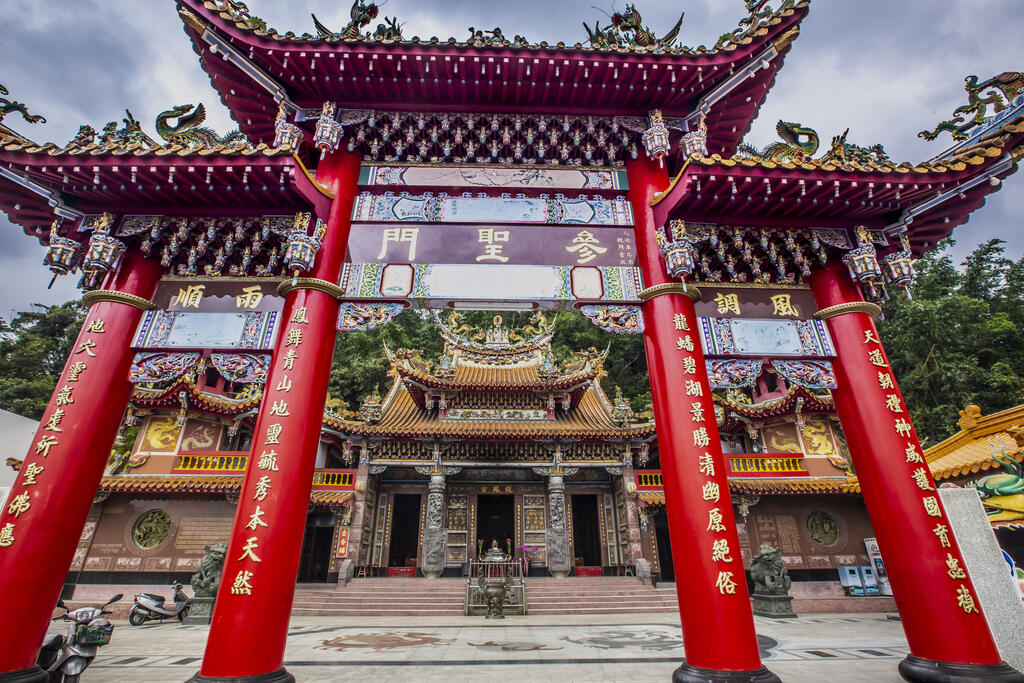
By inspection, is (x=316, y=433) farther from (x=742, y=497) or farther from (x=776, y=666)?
(x=742, y=497)

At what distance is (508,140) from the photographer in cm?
615

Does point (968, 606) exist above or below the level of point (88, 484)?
below

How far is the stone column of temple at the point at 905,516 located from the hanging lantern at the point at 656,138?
268cm

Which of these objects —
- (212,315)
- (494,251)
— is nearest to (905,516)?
→ (494,251)

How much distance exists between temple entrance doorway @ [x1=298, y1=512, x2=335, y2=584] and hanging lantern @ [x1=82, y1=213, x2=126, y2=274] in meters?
12.1

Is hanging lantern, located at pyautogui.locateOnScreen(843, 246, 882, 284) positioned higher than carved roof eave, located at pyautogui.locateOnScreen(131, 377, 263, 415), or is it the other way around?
carved roof eave, located at pyautogui.locateOnScreen(131, 377, 263, 415)

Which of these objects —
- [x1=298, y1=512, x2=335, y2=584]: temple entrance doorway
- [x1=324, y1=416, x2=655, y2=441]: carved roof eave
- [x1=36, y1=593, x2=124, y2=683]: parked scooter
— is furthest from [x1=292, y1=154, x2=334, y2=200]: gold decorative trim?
[x1=298, y1=512, x2=335, y2=584]: temple entrance doorway

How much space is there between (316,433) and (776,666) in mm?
6377

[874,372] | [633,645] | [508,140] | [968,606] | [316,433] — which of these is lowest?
[633,645]

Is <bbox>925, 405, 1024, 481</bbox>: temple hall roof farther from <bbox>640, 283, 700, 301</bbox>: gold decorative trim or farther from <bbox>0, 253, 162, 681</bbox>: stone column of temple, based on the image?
<bbox>0, 253, 162, 681</bbox>: stone column of temple

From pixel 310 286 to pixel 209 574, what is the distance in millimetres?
9864

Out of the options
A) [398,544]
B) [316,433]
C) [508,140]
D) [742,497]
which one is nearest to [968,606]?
[316,433]

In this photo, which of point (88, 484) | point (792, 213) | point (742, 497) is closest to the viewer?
point (88, 484)

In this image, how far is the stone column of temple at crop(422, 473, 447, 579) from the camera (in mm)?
13820
